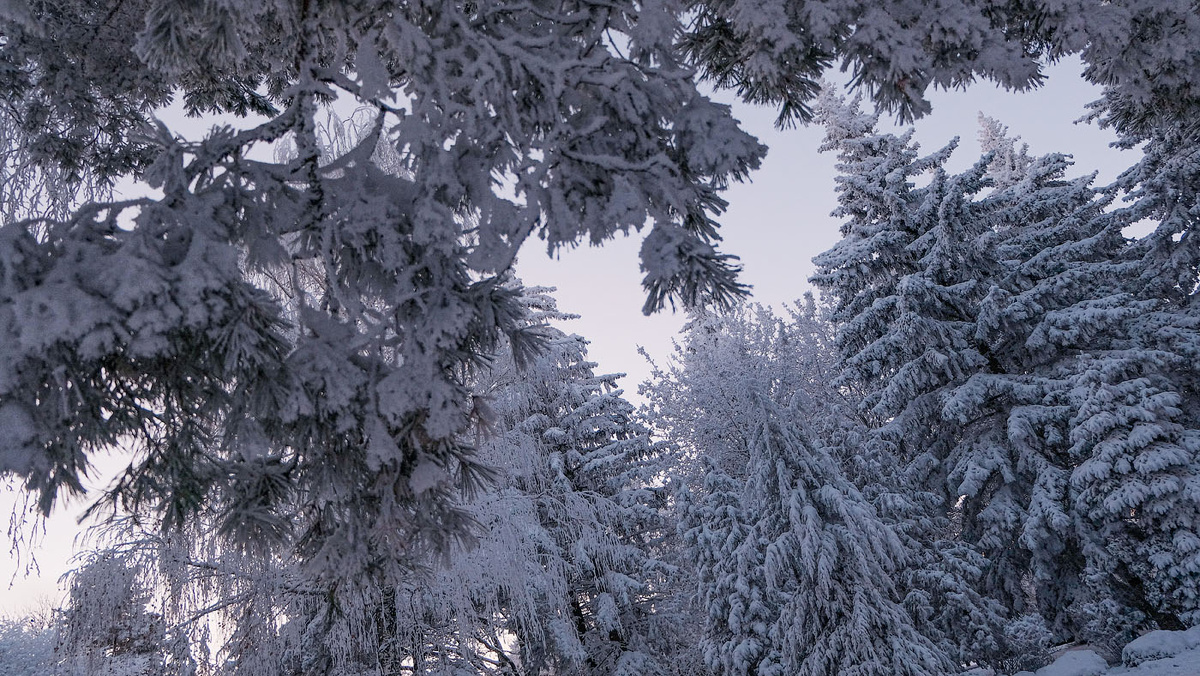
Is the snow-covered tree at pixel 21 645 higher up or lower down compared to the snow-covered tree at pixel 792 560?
higher up

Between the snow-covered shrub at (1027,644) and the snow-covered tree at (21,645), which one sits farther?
the snow-covered tree at (21,645)

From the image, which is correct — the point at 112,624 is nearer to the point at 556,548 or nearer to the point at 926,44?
the point at 556,548

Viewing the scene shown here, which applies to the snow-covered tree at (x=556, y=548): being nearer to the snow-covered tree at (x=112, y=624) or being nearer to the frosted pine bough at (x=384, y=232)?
the snow-covered tree at (x=112, y=624)

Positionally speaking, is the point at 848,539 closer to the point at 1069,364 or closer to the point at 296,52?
the point at 1069,364

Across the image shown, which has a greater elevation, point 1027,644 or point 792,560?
point 792,560

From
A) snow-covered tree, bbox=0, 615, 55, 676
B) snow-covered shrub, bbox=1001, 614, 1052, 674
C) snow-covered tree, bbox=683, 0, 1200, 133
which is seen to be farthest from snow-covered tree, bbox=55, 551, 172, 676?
snow-covered tree, bbox=0, 615, 55, 676

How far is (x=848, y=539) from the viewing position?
10.5 metres

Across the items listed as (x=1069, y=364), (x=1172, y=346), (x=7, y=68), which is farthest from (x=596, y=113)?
(x=1172, y=346)

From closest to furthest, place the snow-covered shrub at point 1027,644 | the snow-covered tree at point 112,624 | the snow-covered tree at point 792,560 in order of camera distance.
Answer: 1. the snow-covered tree at point 112,624
2. the snow-covered tree at point 792,560
3. the snow-covered shrub at point 1027,644

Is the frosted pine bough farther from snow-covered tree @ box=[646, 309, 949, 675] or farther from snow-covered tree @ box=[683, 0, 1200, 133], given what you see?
snow-covered tree @ box=[646, 309, 949, 675]

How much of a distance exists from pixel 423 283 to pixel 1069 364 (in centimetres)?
1568

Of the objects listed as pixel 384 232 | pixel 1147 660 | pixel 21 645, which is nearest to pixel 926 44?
pixel 384 232

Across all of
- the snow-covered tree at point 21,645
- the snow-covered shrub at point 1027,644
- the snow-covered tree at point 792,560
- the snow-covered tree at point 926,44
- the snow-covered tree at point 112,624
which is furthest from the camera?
the snow-covered tree at point 21,645

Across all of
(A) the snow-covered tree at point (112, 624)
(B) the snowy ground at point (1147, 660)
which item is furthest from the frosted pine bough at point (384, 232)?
(B) the snowy ground at point (1147, 660)
